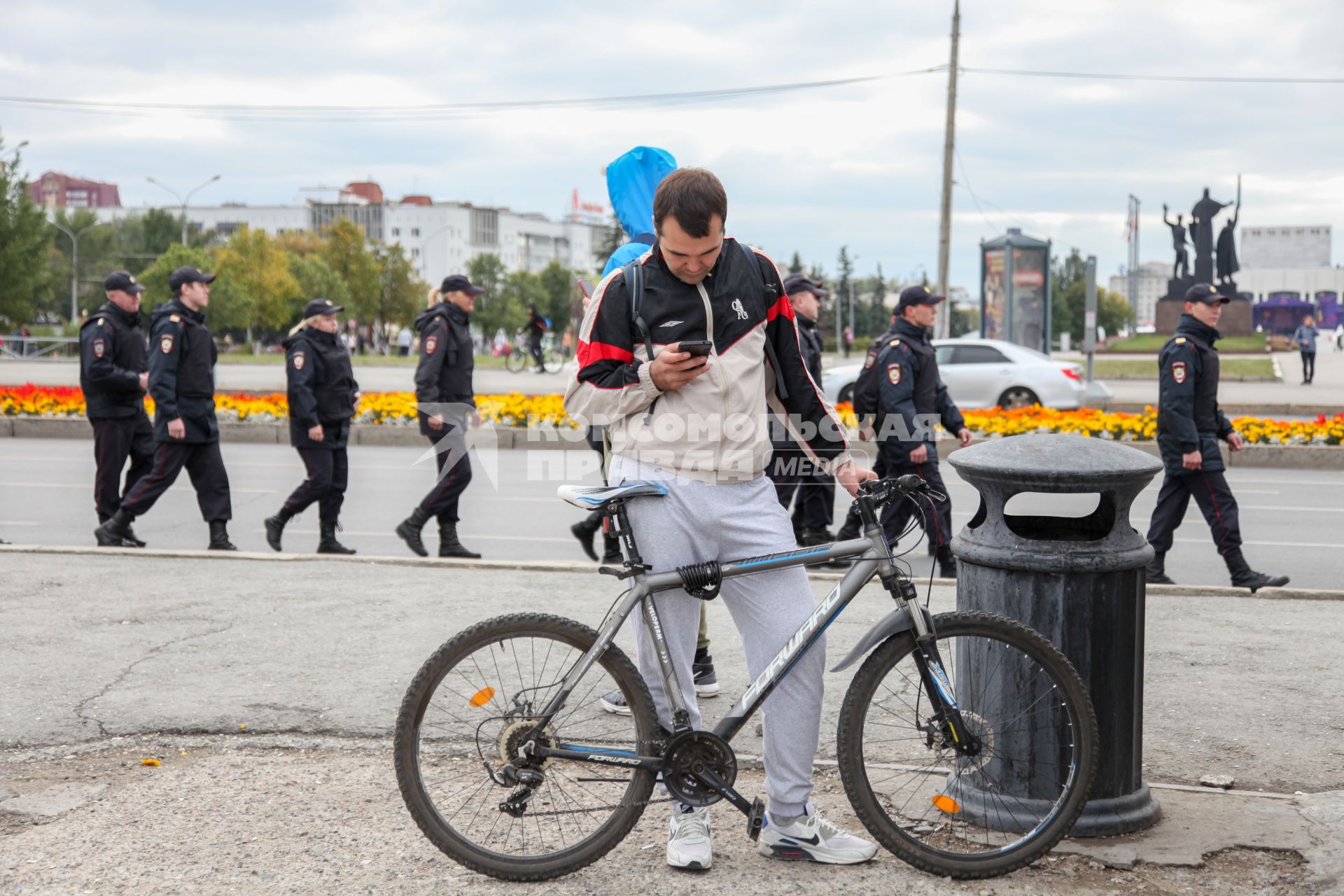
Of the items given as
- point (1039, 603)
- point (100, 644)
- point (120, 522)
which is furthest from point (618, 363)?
point (120, 522)

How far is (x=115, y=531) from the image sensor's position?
349 inches

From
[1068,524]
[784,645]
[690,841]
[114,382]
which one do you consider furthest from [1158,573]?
[114,382]

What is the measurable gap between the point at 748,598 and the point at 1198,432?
5012mm

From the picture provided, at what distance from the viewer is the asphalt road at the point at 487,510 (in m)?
9.40

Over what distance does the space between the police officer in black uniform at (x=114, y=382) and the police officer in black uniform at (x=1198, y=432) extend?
6.62 metres

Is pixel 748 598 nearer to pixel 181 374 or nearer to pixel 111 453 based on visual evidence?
pixel 181 374

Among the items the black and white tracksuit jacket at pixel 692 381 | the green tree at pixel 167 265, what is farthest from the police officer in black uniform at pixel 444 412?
the green tree at pixel 167 265

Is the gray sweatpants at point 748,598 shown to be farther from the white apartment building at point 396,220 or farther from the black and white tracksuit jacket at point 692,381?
the white apartment building at point 396,220

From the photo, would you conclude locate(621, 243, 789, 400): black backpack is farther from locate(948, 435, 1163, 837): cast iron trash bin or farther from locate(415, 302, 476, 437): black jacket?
locate(415, 302, 476, 437): black jacket

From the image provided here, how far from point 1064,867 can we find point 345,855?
194 cm

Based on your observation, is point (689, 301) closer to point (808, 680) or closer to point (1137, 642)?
point (808, 680)

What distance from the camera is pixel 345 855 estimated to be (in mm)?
3600

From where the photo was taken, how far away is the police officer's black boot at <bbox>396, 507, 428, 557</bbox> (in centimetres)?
880

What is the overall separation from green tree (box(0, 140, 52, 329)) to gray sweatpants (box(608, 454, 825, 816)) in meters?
52.0
